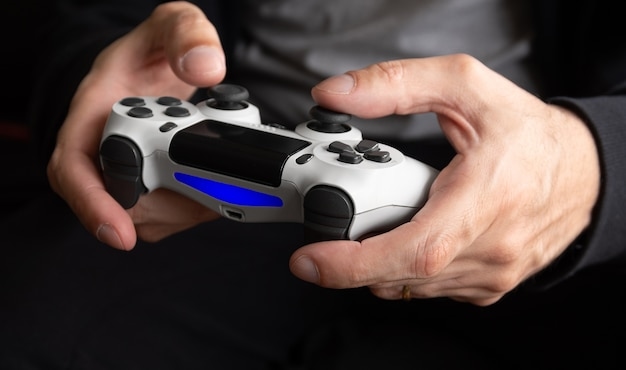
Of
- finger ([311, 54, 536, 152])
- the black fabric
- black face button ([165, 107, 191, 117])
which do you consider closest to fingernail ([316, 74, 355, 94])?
finger ([311, 54, 536, 152])

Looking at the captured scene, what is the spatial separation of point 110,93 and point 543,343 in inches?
18.5

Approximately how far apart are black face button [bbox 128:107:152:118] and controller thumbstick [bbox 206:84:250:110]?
5 cm

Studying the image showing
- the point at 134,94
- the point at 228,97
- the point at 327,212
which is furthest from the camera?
the point at 134,94

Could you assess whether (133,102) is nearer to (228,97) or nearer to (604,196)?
(228,97)

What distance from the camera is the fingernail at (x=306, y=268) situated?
0.49 m

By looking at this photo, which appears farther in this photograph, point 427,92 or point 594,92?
point 594,92

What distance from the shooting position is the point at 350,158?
492mm

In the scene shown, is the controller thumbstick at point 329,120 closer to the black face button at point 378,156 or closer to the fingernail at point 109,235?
the black face button at point 378,156

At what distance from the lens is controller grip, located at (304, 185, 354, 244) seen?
0.48 m

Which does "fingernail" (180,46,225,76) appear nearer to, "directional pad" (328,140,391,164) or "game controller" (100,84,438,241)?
"game controller" (100,84,438,241)

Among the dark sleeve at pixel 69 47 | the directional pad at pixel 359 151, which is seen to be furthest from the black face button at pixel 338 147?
the dark sleeve at pixel 69 47

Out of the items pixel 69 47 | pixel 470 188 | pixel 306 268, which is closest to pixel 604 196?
pixel 470 188

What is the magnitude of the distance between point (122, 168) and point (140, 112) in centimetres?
4

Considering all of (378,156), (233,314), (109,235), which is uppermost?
(378,156)
